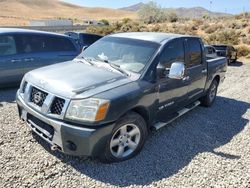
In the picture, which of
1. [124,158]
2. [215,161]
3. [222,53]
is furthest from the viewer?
[222,53]

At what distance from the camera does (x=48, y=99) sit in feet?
12.3

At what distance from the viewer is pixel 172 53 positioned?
505 centimetres

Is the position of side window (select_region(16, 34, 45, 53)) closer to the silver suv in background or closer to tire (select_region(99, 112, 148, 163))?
the silver suv in background

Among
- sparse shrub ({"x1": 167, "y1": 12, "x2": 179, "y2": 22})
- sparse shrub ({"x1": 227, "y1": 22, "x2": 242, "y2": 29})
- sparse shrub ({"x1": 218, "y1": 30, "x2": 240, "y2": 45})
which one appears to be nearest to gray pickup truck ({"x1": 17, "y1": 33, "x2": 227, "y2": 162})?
sparse shrub ({"x1": 218, "y1": 30, "x2": 240, "y2": 45})

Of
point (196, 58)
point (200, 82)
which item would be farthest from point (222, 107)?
point (196, 58)

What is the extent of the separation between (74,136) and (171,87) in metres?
2.07

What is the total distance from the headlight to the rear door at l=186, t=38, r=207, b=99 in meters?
2.61

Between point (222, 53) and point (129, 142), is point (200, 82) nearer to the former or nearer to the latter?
point (129, 142)

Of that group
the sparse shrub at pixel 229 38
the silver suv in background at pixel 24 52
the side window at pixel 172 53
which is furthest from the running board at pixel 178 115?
the sparse shrub at pixel 229 38

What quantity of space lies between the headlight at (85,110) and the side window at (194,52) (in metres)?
2.68

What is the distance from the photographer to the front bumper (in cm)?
354

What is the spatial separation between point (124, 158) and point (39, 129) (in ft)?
4.17

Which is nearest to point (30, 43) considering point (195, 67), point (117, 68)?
point (117, 68)

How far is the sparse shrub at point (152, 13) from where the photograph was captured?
48.4m
